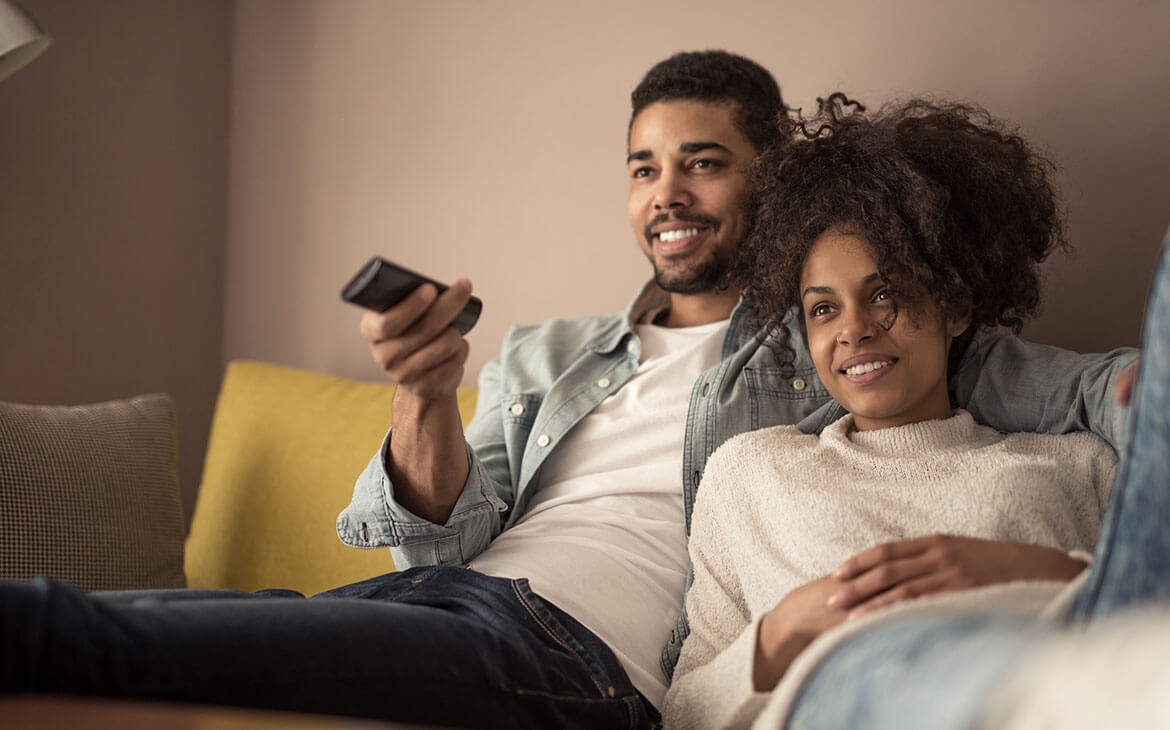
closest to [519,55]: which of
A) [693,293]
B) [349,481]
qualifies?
[693,293]

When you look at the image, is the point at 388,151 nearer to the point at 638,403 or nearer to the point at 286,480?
the point at 286,480

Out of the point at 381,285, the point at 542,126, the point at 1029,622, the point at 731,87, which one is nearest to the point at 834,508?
the point at 1029,622

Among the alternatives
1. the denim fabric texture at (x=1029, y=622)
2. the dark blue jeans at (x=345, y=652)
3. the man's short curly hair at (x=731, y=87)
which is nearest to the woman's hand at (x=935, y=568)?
the denim fabric texture at (x=1029, y=622)

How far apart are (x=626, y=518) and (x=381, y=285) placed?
0.53 m

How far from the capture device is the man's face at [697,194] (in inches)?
62.6

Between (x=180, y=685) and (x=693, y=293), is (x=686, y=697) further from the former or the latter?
(x=693, y=293)

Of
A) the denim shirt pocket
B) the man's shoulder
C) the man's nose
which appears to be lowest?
the denim shirt pocket

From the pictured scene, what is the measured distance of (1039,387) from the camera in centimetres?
119

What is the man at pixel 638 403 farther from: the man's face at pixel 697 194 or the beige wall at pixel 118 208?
the beige wall at pixel 118 208

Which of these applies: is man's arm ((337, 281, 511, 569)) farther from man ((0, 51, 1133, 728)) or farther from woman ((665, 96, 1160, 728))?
woman ((665, 96, 1160, 728))

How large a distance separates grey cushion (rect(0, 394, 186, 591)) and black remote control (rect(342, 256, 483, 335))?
0.89m

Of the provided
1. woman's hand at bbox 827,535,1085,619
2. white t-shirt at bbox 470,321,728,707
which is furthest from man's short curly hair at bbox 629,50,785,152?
woman's hand at bbox 827,535,1085,619

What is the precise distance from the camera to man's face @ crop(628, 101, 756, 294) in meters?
1.59

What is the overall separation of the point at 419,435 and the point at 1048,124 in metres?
1.07
